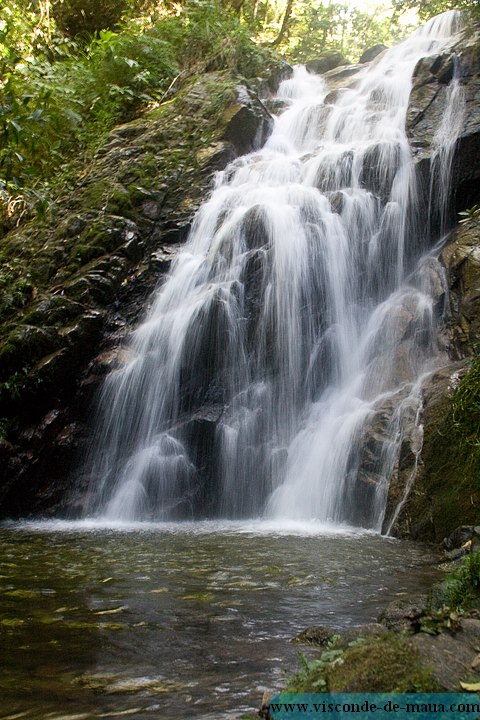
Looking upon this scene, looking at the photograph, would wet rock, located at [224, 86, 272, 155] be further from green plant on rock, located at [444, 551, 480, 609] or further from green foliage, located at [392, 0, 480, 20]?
green plant on rock, located at [444, 551, 480, 609]

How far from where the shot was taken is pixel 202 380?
873cm

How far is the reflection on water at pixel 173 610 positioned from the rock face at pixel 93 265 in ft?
8.16

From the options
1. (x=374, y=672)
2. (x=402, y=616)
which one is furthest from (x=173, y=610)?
(x=374, y=672)

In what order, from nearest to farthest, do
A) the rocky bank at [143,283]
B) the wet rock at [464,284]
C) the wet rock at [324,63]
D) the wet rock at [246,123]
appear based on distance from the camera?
the rocky bank at [143,283]
the wet rock at [464,284]
the wet rock at [246,123]
the wet rock at [324,63]

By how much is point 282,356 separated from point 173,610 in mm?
5632

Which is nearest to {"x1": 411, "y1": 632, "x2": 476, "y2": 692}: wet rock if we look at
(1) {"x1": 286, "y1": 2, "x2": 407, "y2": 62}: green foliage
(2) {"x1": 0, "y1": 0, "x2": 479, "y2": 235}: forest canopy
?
(2) {"x1": 0, "y1": 0, "x2": 479, "y2": 235}: forest canopy

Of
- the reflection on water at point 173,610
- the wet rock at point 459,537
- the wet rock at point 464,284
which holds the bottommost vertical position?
the reflection on water at point 173,610

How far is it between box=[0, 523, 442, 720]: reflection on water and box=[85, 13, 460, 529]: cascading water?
1.55 m

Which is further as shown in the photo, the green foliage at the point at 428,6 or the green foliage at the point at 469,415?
the green foliage at the point at 428,6

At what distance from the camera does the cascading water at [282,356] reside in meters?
7.60

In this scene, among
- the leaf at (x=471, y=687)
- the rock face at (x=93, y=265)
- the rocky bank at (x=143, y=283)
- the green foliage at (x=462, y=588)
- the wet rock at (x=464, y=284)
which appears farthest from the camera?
the rock face at (x=93, y=265)

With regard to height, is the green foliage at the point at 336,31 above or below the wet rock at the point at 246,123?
above

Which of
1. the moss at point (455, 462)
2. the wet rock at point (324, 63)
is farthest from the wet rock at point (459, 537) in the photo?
the wet rock at point (324, 63)

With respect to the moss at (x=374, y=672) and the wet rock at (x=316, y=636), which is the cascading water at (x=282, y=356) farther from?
the moss at (x=374, y=672)
